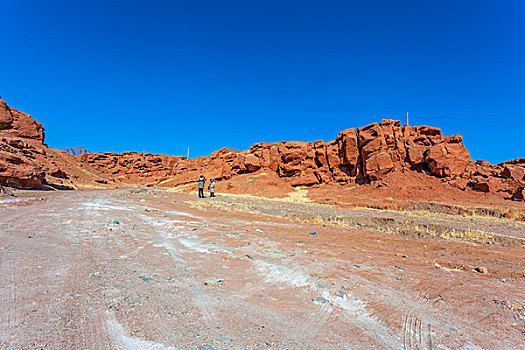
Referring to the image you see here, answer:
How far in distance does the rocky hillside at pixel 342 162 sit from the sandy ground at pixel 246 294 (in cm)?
2412

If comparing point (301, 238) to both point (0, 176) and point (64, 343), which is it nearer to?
point (64, 343)

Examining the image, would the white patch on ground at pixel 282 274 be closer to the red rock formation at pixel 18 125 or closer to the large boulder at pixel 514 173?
the large boulder at pixel 514 173

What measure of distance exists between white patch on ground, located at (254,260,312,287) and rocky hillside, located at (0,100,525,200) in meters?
26.9

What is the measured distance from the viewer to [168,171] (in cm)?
7481

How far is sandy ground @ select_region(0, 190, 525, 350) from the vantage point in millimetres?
2549

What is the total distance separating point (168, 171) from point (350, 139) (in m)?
58.1

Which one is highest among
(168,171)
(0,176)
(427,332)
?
(168,171)

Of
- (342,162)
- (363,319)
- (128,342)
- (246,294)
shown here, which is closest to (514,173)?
(342,162)

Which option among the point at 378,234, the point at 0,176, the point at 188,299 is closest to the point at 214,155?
the point at 0,176

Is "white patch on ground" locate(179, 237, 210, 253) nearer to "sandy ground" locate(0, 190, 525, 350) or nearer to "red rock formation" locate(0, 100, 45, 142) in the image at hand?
"sandy ground" locate(0, 190, 525, 350)

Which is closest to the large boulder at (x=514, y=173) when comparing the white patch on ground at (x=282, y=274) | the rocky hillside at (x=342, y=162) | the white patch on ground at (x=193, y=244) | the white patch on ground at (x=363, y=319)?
the rocky hillside at (x=342, y=162)

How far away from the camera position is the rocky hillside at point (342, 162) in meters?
24.4

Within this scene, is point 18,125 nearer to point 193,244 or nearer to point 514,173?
point 193,244

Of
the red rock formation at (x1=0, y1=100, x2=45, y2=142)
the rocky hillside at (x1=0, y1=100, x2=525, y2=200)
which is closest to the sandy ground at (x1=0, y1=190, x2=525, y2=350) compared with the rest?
the rocky hillside at (x1=0, y1=100, x2=525, y2=200)
